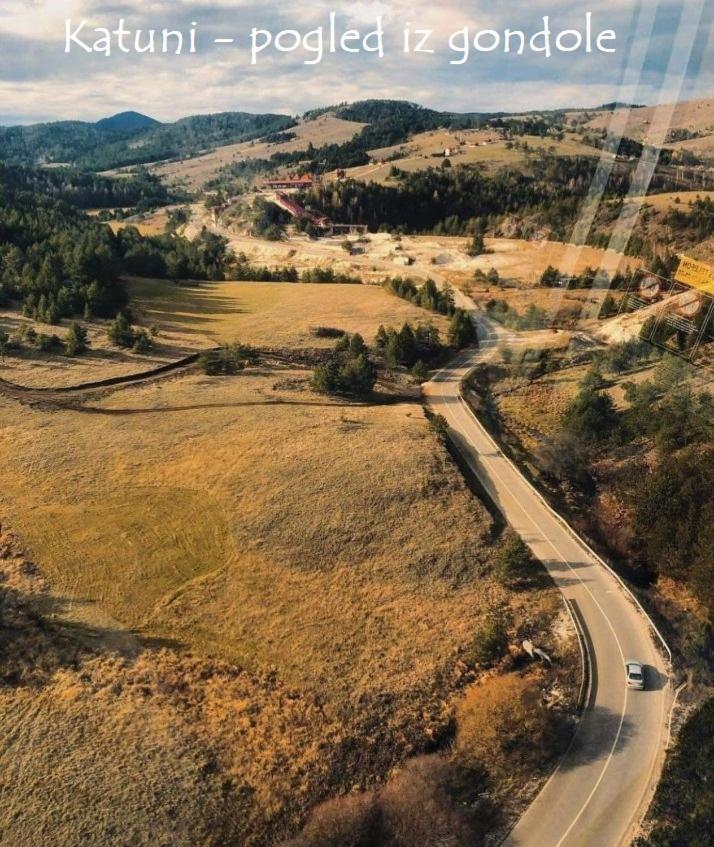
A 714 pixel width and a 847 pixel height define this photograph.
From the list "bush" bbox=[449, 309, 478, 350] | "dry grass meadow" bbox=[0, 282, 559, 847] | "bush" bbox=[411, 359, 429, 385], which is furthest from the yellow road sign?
"dry grass meadow" bbox=[0, 282, 559, 847]

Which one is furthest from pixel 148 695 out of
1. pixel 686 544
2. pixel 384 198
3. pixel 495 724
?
pixel 384 198

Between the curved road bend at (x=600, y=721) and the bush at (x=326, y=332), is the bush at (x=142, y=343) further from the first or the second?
the curved road bend at (x=600, y=721)

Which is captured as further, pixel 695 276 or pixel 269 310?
pixel 269 310

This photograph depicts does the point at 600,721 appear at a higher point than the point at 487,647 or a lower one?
lower

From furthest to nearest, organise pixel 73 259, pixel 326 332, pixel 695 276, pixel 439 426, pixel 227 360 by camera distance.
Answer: pixel 73 259 < pixel 326 332 < pixel 227 360 < pixel 695 276 < pixel 439 426

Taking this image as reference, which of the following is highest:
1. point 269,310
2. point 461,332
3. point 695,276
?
point 695,276

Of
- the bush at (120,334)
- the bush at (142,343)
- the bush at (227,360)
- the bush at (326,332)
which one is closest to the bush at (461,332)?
the bush at (326,332)

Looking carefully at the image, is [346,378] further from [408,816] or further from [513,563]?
[408,816]

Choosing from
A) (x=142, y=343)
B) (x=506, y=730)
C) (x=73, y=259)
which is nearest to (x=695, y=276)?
(x=506, y=730)

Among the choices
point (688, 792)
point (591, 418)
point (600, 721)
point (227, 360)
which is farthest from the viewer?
point (227, 360)
